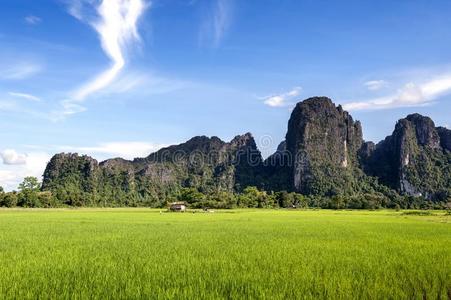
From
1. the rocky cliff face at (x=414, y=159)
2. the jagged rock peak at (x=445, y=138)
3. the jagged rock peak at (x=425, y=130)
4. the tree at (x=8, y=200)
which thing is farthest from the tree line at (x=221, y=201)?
the jagged rock peak at (x=445, y=138)

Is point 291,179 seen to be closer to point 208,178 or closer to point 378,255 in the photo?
point 208,178

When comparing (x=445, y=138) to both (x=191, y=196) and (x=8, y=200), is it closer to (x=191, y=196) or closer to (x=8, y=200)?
(x=191, y=196)

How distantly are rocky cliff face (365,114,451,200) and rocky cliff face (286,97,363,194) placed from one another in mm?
8091

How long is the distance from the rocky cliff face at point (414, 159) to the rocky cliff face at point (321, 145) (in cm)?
809

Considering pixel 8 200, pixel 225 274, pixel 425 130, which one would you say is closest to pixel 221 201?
pixel 8 200

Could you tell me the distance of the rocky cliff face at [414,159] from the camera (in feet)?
376

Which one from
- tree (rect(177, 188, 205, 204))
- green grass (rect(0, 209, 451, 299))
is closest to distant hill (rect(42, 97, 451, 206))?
tree (rect(177, 188, 205, 204))

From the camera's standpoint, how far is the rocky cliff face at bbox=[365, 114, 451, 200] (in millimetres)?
114750

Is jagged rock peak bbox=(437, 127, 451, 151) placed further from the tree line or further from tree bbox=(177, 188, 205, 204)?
tree bbox=(177, 188, 205, 204)

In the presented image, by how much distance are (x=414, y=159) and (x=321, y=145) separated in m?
25.6

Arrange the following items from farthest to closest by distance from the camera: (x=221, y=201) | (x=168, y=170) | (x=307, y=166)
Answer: (x=168, y=170) → (x=307, y=166) → (x=221, y=201)

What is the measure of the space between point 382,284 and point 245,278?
6.55 feet

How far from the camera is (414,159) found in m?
119

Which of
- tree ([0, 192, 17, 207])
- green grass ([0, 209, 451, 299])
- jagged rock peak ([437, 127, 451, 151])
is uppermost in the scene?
jagged rock peak ([437, 127, 451, 151])
